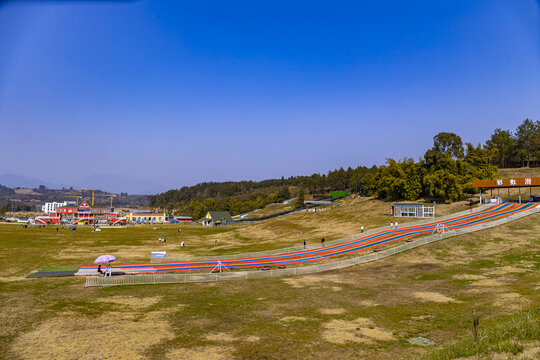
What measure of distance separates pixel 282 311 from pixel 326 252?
86.5 feet

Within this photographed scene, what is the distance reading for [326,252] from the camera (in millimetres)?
48344

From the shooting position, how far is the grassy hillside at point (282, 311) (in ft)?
55.5

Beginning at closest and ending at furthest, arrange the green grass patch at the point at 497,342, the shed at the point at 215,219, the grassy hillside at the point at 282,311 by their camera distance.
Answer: the green grass patch at the point at 497,342 < the grassy hillside at the point at 282,311 < the shed at the point at 215,219

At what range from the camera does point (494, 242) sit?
42.7 metres

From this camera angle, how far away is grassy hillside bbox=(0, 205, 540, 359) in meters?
16.9

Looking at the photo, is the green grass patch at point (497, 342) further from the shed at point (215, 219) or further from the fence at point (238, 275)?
the shed at point (215, 219)

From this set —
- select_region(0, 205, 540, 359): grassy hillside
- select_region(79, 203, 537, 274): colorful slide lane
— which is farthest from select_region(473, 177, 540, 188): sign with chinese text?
select_region(0, 205, 540, 359): grassy hillside

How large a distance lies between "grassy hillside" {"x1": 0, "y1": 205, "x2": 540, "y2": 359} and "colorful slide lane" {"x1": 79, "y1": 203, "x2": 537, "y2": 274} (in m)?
7.56

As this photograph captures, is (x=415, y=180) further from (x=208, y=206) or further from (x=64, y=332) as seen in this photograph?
(x=208, y=206)

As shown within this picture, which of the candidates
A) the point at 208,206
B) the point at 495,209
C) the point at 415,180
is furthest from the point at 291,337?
the point at 208,206

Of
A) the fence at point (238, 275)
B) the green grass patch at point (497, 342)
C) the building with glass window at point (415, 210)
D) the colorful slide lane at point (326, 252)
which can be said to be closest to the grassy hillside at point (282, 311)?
the green grass patch at point (497, 342)

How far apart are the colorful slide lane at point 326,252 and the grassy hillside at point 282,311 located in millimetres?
7556

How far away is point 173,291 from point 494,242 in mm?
40557

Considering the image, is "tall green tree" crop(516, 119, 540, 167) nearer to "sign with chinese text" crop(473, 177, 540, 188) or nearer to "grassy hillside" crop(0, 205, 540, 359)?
"sign with chinese text" crop(473, 177, 540, 188)
